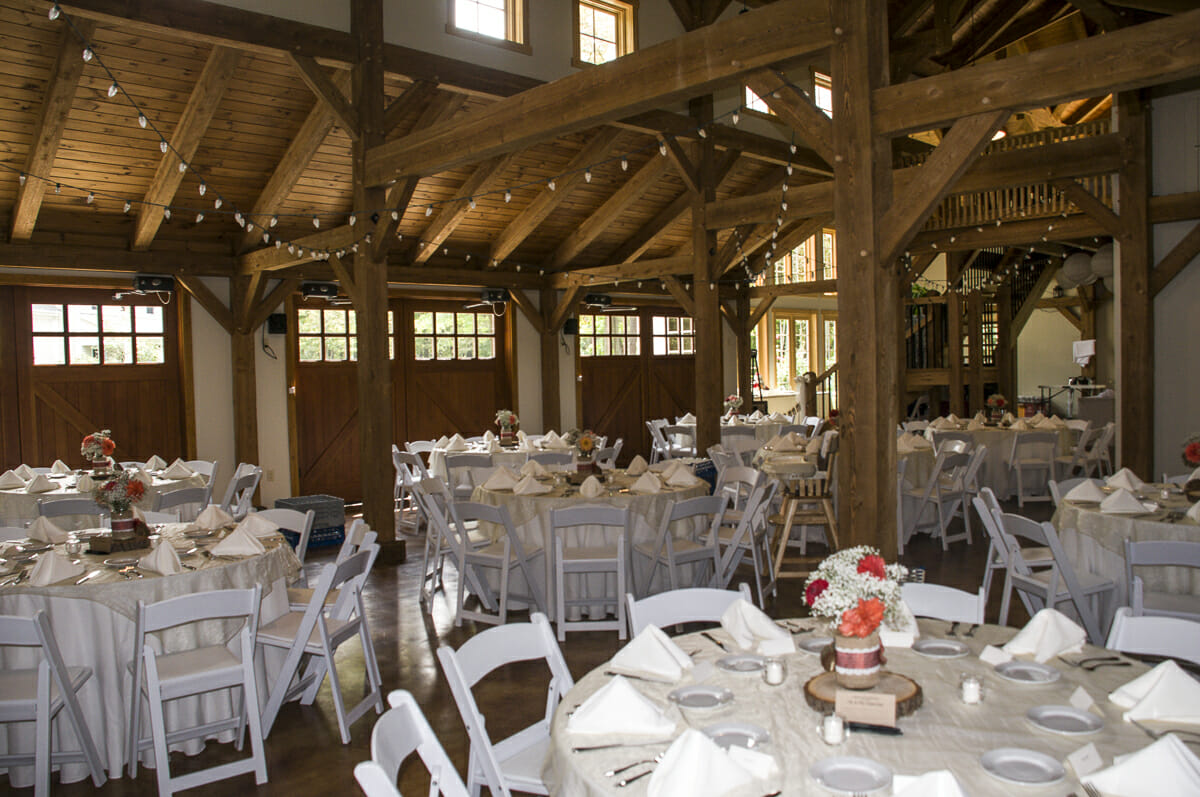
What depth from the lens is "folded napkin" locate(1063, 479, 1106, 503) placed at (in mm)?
5203

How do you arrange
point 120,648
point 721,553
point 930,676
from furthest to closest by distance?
1. point 721,553
2. point 120,648
3. point 930,676

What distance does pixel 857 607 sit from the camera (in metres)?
2.29

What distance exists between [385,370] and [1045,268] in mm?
14196

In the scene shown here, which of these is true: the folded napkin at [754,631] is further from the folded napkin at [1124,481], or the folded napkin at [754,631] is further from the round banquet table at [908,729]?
the folded napkin at [1124,481]

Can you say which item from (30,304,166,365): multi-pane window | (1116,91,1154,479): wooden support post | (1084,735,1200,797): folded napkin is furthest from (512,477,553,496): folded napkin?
(30,304,166,365): multi-pane window

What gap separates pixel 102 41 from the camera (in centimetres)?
696

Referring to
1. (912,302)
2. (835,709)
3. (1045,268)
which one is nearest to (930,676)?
(835,709)

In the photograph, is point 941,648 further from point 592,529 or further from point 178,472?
point 178,472

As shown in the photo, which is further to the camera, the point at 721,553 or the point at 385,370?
the point at 385,370

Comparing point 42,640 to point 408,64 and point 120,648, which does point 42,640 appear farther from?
point 408,64

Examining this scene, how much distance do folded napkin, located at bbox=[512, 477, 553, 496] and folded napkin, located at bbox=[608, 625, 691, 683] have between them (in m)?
3.41

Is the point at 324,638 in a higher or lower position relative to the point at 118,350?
lower

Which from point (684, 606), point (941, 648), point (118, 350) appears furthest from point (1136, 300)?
point (118, 350)

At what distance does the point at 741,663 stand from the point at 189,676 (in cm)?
237
